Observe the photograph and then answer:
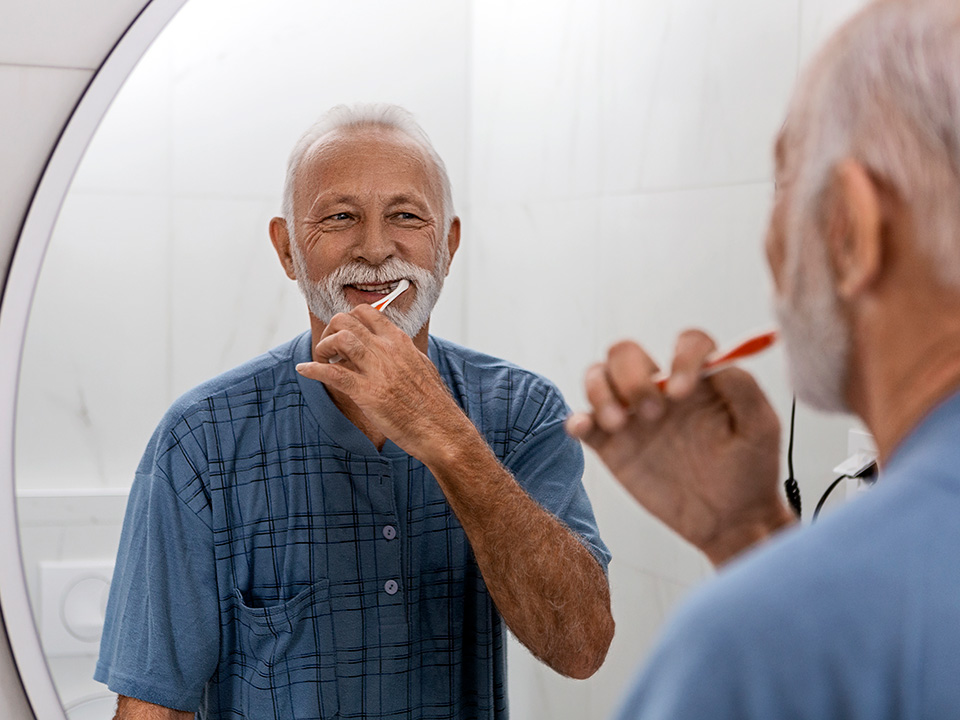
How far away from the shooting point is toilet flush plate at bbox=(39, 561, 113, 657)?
75 cm

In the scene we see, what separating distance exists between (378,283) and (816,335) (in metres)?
0.47

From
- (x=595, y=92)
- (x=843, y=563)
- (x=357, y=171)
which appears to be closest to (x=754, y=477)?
(x=843, y=563)

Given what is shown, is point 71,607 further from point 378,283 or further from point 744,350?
point 744,350

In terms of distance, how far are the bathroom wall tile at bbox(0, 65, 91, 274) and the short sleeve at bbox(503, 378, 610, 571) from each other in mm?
384

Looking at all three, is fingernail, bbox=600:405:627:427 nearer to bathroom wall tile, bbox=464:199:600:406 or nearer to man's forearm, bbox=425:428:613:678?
man's forearm, bbox=425:428:613:678

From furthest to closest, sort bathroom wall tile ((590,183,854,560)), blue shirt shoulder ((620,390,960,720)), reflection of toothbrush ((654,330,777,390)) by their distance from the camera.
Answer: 1. bathroom wall tile ((590,183,854,560))
2. reflection of toothbrush ((654,330,777,390))
3. blue shirt shoulder ((620,390,960,720))

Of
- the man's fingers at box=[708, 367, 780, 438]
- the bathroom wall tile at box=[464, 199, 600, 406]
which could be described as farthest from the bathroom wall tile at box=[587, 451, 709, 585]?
the man's fingers at box=[708, 367, 780, 438]

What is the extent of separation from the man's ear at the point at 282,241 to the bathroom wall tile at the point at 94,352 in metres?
0.15

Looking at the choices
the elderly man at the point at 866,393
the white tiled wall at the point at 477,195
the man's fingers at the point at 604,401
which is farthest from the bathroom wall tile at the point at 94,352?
the elderly man at the point at 866,393

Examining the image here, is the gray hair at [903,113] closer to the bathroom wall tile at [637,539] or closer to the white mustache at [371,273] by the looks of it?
the white mustache at [371,273]

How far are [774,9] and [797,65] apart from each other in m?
0.06

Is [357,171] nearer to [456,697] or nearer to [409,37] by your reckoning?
[456,697]

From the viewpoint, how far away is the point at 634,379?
1.33ft

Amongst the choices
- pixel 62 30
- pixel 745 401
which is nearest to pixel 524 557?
pixel 745 401
